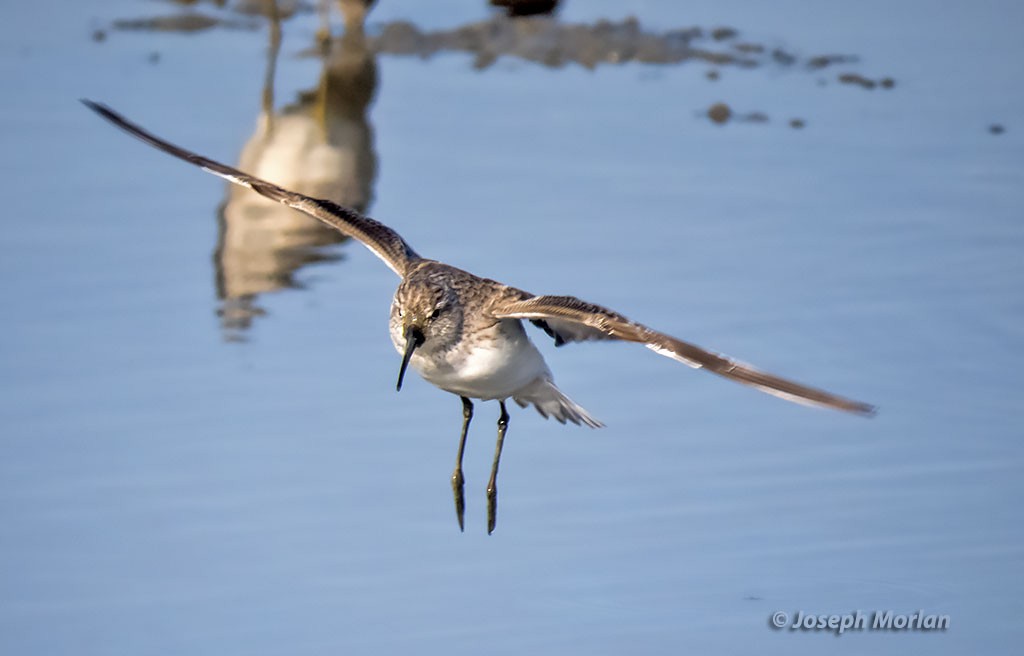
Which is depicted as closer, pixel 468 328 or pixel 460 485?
pixel 468 328

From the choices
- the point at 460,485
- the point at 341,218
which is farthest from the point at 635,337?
the point at 341,218

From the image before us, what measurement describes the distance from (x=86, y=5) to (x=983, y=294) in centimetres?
874

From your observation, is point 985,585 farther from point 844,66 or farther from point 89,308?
point 844,66

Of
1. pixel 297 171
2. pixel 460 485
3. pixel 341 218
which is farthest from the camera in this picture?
pixel 297 171

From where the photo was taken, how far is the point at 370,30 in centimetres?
1547

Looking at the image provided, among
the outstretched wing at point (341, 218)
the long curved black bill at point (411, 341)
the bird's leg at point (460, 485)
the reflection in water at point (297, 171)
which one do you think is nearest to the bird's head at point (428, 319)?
the long curved black bill at point (411, 341)

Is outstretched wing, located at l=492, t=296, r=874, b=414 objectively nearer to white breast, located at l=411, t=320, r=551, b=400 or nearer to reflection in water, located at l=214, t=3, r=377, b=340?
white breast, located at l=411, t=320, r=551, b=400

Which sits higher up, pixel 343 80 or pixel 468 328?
pixel 468 328

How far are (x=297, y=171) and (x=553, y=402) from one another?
5.07m

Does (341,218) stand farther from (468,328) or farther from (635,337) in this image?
(635,337)

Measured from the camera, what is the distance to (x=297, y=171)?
42.5 feet

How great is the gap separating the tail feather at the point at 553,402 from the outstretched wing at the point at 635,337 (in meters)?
0.40

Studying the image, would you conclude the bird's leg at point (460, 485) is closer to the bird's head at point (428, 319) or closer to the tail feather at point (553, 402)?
the tail feather at point (553, 402)

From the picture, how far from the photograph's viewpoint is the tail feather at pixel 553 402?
8.17 m
